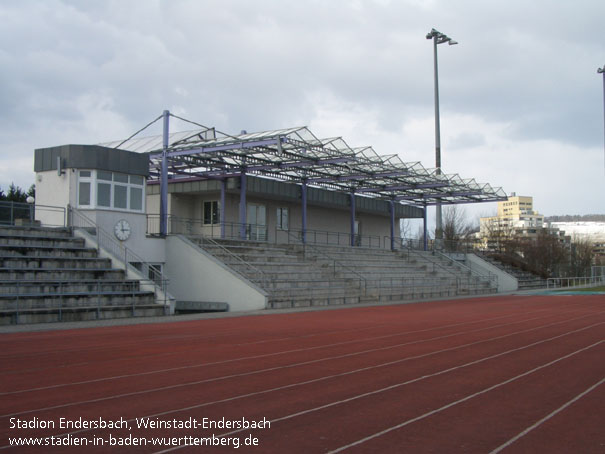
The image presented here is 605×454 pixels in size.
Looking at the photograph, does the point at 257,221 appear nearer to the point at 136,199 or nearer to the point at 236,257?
the point at 236,257

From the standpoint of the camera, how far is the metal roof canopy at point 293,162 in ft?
84.6

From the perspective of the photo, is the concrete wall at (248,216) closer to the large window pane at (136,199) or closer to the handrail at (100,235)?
the large window pane at (136,199)

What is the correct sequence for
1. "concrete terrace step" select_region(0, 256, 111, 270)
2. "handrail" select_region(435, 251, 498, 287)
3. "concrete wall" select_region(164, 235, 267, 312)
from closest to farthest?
"concrete terrace step" select_region(0, 256, 111, 270) < "concrete wall" select_region(164, 235, 267, 312) < "handrail" select_region(435, 251, 498, 287)

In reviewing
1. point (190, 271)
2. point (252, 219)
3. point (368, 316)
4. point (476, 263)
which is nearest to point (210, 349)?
point (368, 316)

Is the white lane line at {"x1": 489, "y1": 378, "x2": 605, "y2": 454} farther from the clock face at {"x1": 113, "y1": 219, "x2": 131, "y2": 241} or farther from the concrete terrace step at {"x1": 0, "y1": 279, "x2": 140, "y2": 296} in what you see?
the clock face at {"x1": 113, "y1": 219, "x2": 131, "y2": 241}

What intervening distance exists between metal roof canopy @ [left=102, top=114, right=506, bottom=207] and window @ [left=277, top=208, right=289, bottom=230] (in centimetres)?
248

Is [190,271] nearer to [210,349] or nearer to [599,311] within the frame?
[210,349]

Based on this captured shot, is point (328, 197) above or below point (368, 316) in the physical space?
above

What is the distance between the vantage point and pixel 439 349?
12.0m

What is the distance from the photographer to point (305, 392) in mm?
7852

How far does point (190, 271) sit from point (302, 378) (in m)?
17.0

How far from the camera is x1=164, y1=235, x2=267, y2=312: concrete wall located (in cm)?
2333

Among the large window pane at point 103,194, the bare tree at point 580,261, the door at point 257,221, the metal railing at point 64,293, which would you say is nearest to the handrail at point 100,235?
the large window pane at point 103,194

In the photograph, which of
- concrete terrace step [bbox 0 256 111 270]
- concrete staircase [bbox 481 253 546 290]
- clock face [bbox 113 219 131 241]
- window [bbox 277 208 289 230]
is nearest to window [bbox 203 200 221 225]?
window [bbox 277 208 289 230]
